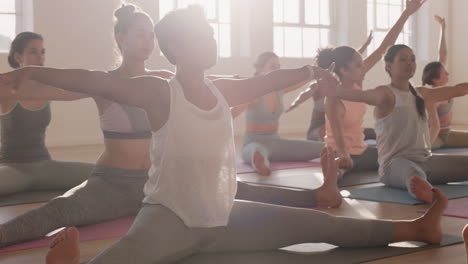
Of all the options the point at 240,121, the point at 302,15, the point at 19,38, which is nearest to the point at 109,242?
the point at 19,38

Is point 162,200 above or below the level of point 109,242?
above

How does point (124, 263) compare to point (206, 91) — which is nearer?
point (124, 263)

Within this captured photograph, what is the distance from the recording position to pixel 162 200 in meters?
1.94

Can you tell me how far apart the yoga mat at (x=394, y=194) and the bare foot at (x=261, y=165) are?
2.88 ft

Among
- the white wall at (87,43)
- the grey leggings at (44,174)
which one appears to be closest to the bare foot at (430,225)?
the grey leggings at (44,174)

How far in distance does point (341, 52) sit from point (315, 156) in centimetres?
143

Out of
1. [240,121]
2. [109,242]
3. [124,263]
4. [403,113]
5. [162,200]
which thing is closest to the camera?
[124,263]

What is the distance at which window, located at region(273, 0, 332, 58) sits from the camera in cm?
887

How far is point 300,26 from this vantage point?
29.9 ft

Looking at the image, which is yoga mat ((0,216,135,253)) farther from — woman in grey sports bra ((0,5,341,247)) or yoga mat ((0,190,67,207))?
yoga mat ((0,190,67,207))

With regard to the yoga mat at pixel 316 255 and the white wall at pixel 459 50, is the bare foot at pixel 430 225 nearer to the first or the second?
the yoga mat at pixel 316 255

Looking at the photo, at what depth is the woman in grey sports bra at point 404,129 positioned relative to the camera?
11.3 ft

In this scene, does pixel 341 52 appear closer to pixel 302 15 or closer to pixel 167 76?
pixel 167 76

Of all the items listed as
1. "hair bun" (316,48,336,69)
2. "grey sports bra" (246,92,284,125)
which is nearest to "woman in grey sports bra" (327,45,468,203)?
"hair bun" (316,48,336,69)
